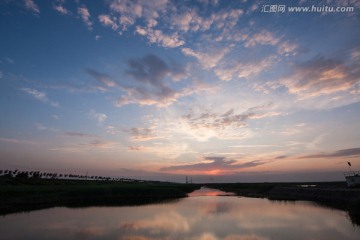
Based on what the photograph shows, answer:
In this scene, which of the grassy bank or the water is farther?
the grassy bank

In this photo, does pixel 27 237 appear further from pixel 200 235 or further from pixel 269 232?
pixel 269 232

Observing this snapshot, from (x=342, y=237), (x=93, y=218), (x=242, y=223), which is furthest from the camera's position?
(x=93, y=218)

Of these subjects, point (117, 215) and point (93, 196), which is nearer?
point (117, 215)

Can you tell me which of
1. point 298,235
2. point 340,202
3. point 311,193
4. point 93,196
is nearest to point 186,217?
point 298,235

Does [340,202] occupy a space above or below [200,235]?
above

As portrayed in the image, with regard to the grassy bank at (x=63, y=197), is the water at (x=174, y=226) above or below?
below

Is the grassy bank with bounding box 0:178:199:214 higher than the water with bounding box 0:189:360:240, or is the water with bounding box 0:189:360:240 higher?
the grassy bank with bounding box 0:178:199:214

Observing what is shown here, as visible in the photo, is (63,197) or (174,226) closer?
(174,226)

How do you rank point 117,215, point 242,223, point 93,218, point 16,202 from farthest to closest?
point 16,202 → point 117,215 → point 93,218 → point 242,223

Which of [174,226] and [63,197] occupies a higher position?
[63,197]

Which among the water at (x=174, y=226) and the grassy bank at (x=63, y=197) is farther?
the grassy bank at (x=63, y=197)

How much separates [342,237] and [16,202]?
41246 mm

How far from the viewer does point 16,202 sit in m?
39.5

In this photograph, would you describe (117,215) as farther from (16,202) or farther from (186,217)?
(16,202)
